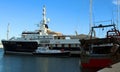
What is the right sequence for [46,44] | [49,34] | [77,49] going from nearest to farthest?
[77,49] < [46,44] < [49,34]

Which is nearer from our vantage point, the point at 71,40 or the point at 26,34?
the point at 71,40

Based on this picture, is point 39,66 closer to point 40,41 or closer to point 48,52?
point 48,52

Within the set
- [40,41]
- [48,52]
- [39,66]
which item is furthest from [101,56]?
[40,41]

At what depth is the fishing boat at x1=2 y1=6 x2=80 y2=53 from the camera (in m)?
105

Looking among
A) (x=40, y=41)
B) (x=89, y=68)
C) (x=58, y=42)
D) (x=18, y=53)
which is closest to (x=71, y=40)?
(x=58, y=42)

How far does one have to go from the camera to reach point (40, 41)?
112 meters

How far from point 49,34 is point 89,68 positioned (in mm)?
81770

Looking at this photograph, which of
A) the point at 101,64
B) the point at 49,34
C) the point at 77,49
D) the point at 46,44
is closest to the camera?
the point at 101,64

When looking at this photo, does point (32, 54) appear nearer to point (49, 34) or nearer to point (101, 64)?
point (49, 34)

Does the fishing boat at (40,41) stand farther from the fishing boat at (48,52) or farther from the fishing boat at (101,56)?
the fishing boat at (101,56)

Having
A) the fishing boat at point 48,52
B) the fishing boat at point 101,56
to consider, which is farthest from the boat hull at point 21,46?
the fishing boat at point 101,56

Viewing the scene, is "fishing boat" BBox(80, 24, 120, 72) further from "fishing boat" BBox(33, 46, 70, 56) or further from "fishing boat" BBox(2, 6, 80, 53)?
"fishing boat" BBox(2, 6, 80, 53)

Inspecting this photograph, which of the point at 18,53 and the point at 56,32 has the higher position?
the point at 56,32

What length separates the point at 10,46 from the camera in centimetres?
11431
